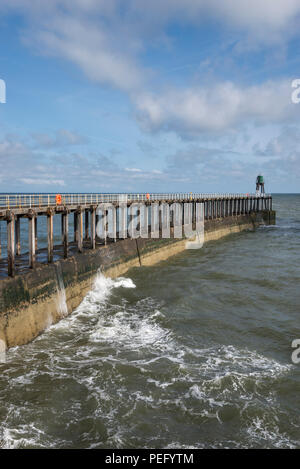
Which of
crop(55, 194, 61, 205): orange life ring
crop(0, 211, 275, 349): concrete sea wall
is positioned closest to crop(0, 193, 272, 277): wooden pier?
crop(55, 194, 61, 205): orange life ring

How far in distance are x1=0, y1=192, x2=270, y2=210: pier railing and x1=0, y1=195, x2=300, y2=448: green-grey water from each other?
27.3ft

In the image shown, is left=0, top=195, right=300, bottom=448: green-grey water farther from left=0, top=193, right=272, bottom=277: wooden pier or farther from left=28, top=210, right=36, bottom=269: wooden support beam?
left=0, top=193, right=272, bottom=277: wooden pier

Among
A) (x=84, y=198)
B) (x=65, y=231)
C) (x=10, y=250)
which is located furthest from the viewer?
(x=84, y=198)

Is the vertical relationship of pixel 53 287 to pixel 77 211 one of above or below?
below

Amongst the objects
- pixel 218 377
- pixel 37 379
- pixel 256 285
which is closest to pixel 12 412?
pixel 37 379

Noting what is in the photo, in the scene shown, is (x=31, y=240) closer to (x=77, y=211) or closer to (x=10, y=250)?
(x=10, y=250)

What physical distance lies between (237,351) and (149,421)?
6.57 m

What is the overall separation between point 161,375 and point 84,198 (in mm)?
21132

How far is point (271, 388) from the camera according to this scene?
13359 mm

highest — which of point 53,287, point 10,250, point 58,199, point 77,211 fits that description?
point 58,199

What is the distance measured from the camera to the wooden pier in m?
21.2

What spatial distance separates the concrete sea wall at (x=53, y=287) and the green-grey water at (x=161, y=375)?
0.78 m

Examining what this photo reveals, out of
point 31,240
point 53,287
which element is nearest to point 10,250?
point 31,240

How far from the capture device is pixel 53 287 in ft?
71.1
